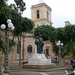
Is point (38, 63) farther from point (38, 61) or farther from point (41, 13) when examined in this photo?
point (41, 13)

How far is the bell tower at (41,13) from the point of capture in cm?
5675

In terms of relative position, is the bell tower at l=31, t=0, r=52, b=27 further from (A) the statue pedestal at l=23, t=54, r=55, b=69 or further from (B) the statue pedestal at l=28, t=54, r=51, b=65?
(A) the statue pedestal at l=23, t=54, r=55, b=69

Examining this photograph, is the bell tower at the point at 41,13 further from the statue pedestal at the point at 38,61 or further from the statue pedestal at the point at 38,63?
the statue pedestal at the point at 38,63

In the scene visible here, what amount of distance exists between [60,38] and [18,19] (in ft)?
32.7

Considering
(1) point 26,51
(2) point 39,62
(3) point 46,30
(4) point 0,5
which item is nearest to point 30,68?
(2) point 39,62

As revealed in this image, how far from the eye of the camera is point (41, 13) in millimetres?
57375

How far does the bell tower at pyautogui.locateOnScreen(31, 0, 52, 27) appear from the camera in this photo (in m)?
56.8

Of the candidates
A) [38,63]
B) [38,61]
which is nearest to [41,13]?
[38,61]

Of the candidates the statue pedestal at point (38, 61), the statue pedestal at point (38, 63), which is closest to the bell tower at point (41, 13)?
the statue pedestal at point (38, 61)

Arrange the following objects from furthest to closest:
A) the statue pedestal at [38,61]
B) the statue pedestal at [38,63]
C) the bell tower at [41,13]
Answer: the bell tower at [41,13] < the statue pedestal at [38,61] < the statue pedestal at [38,63]

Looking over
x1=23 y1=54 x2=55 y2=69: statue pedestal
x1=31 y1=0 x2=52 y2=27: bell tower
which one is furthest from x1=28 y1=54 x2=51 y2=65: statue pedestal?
x1=31 y1=0 x2=52 y2=27: bell tower

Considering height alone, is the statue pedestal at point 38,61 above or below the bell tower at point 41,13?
below


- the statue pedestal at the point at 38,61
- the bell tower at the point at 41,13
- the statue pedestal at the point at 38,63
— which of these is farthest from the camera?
the bell tower at the point at 41,13

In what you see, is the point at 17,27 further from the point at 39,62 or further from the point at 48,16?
the point at 48,16
